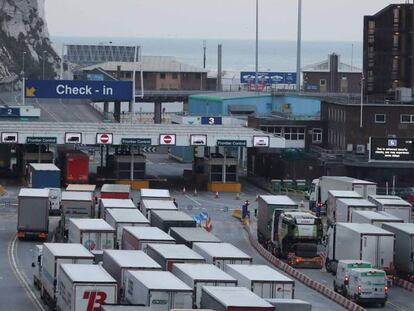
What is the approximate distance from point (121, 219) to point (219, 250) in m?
9.85

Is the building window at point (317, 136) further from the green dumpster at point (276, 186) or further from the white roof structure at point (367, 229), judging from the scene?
the white roof structure at point (367, 229)

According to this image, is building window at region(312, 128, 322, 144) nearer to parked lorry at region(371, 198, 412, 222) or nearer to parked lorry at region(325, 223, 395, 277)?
parked lorry at region(371, 198, 412, 222)

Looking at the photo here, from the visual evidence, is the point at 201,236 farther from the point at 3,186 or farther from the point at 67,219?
the point at 3,186

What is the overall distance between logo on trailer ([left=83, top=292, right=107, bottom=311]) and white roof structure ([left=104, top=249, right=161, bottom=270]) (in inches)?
121

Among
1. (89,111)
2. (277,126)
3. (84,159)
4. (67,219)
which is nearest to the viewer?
(67,219)

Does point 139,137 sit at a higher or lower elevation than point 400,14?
lower

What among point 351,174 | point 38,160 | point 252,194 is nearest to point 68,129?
point 38,160

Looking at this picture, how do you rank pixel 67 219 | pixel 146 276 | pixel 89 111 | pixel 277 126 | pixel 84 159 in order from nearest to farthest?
pixel 146 276
pixel 67 219
pixel 84 159
pixel 277 126
pixel 89 111

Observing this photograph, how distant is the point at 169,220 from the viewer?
57.4 m

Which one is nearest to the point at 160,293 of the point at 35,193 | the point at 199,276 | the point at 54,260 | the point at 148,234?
the point at 199,276

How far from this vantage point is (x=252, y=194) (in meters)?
89.4

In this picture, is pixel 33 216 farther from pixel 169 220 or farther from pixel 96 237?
pixel 96 237

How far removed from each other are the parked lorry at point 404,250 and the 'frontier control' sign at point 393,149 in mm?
33385

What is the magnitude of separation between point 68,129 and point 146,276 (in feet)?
170
